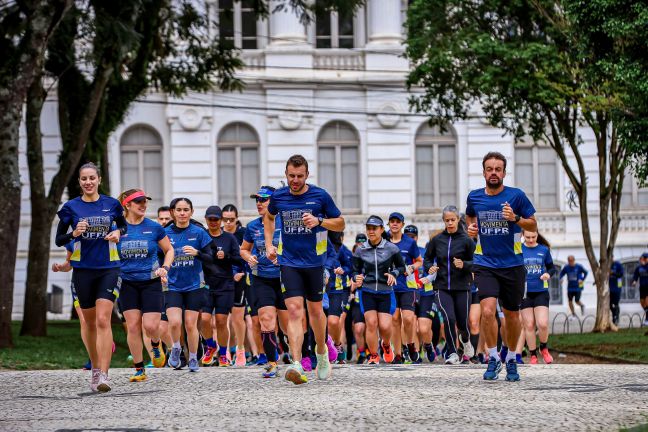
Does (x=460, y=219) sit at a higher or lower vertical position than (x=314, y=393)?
higher

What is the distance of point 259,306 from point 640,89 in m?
7.48

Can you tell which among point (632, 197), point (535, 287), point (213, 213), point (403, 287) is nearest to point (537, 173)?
point (632, 197)

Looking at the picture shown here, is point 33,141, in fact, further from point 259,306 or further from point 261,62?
point 261,62

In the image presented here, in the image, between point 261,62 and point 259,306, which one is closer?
point 259,306

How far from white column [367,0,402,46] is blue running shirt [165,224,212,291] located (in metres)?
29.8

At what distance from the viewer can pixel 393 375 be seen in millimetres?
17188

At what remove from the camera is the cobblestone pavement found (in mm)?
11656

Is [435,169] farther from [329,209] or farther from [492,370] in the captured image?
[329,209]

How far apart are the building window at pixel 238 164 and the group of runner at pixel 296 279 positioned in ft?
71.2

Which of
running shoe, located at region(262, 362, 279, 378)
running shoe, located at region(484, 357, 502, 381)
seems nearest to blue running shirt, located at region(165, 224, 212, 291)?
running shoe, located at region(262, 362, 279, 378)

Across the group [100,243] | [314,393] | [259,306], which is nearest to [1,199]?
[259,306]

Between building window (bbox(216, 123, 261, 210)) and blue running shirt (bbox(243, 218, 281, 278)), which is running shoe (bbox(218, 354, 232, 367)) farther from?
building window (bbox(216, 123, 261, 210))

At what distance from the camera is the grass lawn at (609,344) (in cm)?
2509

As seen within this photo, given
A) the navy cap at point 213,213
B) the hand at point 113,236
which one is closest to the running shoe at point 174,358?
the navy cap at point 213,213
